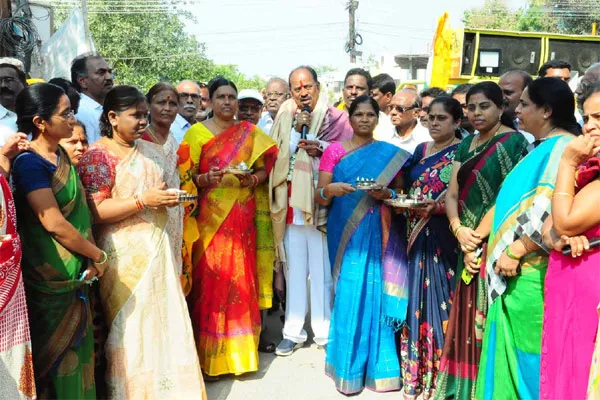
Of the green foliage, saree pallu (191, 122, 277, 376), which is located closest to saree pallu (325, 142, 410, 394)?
saree pallu (191, 122, 277, 376)

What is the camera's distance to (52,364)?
9.90 ft

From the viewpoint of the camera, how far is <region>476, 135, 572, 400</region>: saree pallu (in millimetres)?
2822

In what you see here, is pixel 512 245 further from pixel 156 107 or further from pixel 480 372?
pixel 156 107

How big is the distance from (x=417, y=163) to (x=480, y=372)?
1.57 m

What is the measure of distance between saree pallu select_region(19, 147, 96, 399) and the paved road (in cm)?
125

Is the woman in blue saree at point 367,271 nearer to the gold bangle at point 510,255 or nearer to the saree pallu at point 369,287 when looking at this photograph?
the saree pallu at point 369,287

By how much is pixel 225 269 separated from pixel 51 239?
5.10 ft

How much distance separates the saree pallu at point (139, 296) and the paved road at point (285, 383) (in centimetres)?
69

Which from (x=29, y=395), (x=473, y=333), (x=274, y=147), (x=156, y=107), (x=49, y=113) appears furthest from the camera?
(x=274, y=147)

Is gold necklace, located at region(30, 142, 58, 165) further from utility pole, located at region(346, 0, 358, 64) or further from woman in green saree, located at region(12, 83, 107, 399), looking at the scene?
utility pole, located at region(346, 0, 358, 64)

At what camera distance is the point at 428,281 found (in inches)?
154

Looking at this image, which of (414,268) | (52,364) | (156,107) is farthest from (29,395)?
(414,268)

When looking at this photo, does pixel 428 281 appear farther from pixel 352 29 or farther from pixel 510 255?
pixel 352 29

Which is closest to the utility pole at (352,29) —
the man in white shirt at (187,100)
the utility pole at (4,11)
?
the utility pole at (4,11)
